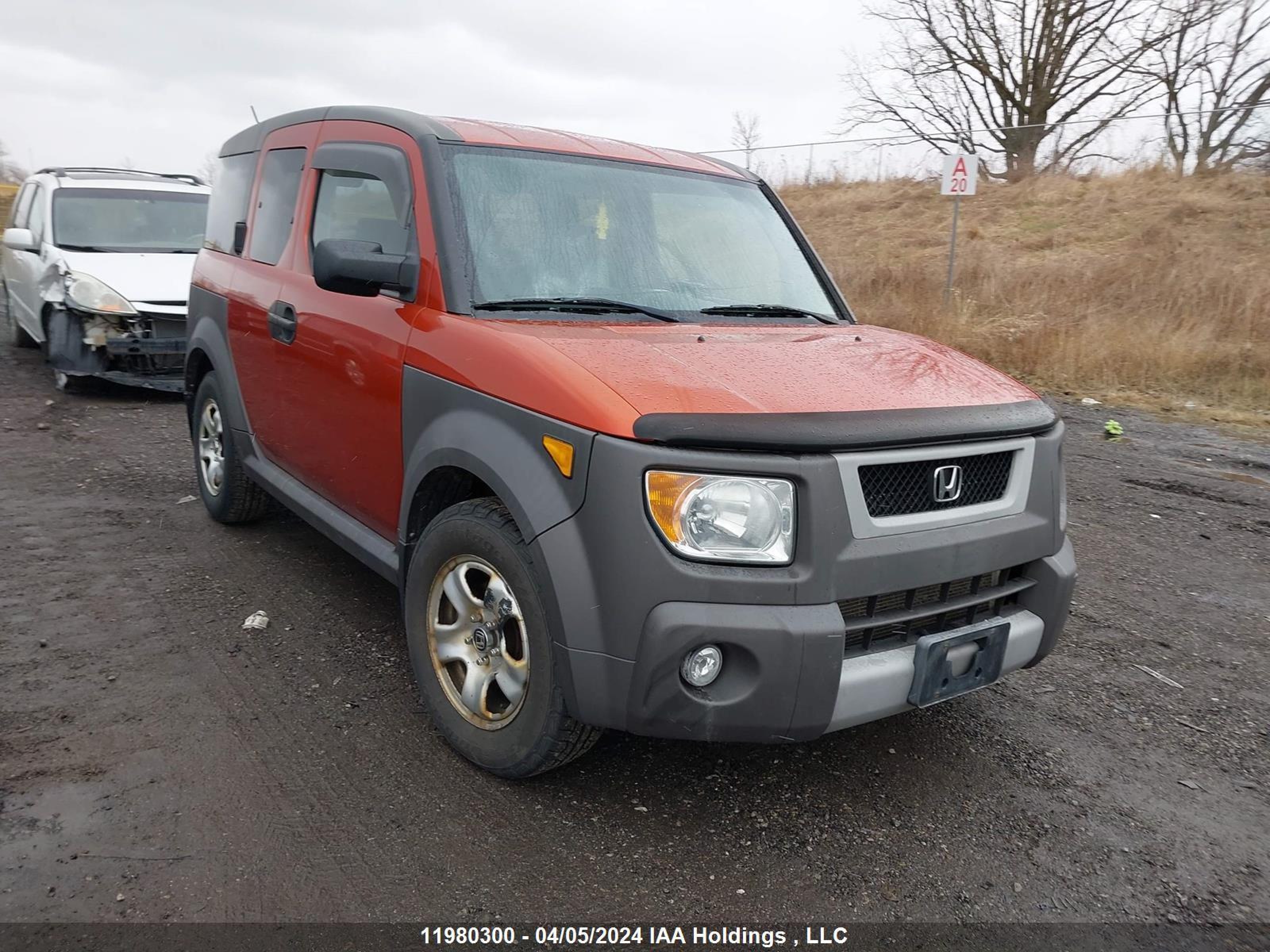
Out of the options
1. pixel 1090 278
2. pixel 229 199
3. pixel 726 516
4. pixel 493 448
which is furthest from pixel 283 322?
pixel 1090 278

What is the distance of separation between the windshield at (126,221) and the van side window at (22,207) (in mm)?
1037

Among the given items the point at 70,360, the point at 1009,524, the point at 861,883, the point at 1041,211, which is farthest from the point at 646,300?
the point at 1041,211

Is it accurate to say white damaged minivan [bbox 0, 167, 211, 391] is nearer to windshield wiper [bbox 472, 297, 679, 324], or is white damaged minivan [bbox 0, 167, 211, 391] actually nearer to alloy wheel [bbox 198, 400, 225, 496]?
alloy wheel [bbox 198, 400, 225, 496]

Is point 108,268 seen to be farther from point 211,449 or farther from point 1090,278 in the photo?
point 1090,278

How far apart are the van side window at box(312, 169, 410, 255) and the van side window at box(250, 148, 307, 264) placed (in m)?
0.28

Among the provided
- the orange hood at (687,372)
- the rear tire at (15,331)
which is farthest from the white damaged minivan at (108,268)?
the orange hood at (687,372)

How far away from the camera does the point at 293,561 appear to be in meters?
4.63

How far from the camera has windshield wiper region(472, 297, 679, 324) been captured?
9.70 feet

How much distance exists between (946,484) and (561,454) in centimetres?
102

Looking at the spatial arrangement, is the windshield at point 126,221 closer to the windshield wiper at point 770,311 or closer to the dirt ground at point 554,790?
the dirt ground at point 554,790

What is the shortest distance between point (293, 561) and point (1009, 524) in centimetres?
337

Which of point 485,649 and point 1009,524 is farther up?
point 1009,524

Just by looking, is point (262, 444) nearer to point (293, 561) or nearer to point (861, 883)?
point (293, 561)

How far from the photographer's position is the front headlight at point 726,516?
2246mm
